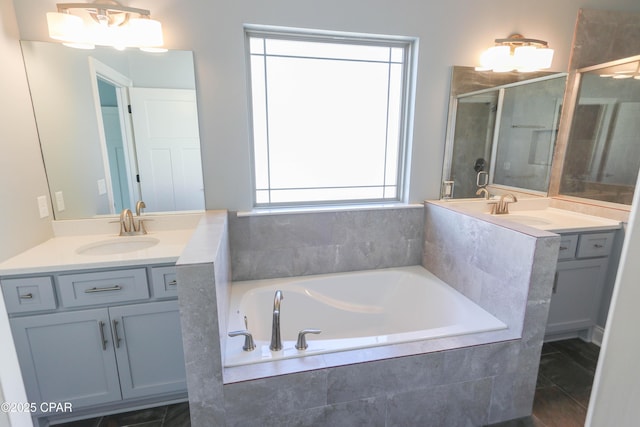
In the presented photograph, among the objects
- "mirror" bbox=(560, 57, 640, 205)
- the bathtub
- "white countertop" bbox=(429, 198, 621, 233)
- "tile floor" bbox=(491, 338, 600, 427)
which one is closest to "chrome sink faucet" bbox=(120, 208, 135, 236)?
the bathtub

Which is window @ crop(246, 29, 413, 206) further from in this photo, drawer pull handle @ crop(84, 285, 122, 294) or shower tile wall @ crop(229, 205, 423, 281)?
drawer pull handle @ crop(84, 285, 122, 294)

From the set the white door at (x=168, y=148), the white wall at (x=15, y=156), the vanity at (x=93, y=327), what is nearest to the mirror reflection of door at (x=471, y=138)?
the white door at (x=168, y=148)

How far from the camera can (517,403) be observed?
65.7 inches

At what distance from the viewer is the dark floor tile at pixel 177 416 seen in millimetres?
1697

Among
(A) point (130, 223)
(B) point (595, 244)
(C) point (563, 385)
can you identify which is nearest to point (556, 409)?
(C) point (563, 385)

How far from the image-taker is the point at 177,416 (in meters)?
1.75

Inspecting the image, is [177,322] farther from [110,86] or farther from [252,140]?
[110,86]

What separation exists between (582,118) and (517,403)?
2.25 meters

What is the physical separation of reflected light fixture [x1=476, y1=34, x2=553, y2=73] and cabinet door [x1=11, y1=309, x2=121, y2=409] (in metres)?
2.94

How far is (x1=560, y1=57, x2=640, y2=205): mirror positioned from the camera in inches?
91.0

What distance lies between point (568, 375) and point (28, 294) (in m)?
3.16

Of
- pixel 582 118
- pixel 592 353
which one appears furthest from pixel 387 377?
pixel 582 118

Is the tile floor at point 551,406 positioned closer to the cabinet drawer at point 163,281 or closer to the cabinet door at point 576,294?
the cabinet door at point 576,294

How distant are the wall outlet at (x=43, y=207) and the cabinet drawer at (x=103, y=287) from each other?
566 millimetres
